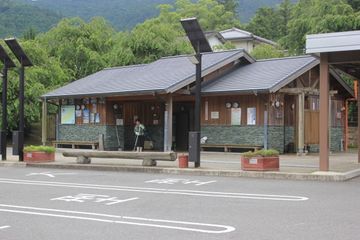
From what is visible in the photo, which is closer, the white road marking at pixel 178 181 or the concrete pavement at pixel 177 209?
the concrete pavement at pixel 177 209

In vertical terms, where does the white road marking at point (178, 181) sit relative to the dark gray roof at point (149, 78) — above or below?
below

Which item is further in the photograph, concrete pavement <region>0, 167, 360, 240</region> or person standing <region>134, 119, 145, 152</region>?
person standing <region>134, 119, 145, 152</region>

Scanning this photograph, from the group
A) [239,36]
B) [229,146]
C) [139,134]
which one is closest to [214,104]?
[229,146]

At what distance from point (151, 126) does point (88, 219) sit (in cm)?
2004

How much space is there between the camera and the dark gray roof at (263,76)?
24.1 m

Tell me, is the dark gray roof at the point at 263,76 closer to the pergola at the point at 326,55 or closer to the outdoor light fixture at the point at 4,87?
the pergola at the point at 326,55

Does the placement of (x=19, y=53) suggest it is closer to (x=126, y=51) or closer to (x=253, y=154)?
(x=253, y=154)

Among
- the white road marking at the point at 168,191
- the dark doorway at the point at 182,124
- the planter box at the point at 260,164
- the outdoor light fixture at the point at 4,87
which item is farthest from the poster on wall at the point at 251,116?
the white road marking at the point at 168,191

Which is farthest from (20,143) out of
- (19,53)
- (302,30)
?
(302,30)

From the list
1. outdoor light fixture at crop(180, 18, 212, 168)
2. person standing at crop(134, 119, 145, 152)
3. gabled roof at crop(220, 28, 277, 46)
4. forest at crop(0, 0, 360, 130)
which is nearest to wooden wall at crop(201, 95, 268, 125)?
person standing at crop(134, 119, 145, 152)

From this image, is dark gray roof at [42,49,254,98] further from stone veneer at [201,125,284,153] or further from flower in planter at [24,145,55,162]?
flower in planter at [24,145,55,162]

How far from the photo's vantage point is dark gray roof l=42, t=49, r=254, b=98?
83.2ft

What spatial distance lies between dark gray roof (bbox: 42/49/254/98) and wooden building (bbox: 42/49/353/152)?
46 millimetres

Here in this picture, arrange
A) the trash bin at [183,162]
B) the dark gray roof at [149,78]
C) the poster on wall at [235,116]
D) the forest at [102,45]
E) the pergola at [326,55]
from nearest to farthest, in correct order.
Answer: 1. the pergola at [326,55]
2. the trash bin at [183,162]
3. the dark gray roof at [149,78]
4. the poster on wall at [235,116]
5. the forest at [102,45]
